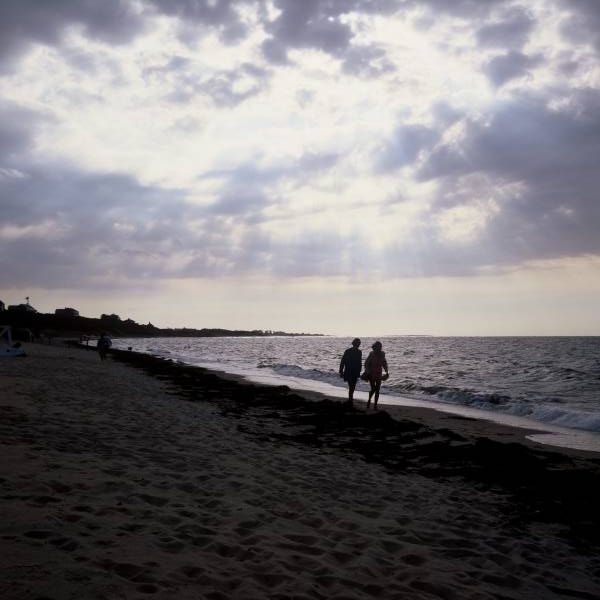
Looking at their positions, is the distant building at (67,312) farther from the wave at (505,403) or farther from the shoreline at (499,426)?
the shoreline at (499,426)

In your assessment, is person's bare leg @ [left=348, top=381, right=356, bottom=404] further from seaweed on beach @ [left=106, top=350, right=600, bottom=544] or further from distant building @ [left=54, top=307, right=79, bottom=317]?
distant building @ [left=54, top=307, right=79, bottom=317]

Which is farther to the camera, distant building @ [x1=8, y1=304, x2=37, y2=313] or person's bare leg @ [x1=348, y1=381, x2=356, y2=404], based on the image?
distant building @ [x1=8, y1=304, x2=37, y2=313]

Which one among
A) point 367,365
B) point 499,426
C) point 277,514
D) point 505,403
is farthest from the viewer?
point 505,403

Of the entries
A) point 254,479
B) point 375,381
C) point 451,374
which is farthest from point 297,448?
point 451,374

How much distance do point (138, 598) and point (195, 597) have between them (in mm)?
425

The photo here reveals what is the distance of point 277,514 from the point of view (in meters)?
5.99

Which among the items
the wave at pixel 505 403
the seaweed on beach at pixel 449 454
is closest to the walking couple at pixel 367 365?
the seaweed on beach at pixel 449 454

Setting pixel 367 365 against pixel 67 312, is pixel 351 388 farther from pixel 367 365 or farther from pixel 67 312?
pixel 67 312

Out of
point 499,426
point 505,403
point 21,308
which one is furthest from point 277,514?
point 21,308

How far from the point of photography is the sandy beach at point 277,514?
13.7ft

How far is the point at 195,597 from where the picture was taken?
149 inches

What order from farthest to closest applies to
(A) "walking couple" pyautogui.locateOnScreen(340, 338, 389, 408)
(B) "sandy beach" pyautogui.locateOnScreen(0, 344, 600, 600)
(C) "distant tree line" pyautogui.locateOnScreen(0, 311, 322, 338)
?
(C) "distant tree line" pyautogui.locateOnScreen(0, 311, 322, 338) < (A) "walking couple" pyautogui.locateOnScreen(340, 338, 389, 408) < (B) "sandy beach" pyautogui.locateOnScreen(0, 344, 600, 600)

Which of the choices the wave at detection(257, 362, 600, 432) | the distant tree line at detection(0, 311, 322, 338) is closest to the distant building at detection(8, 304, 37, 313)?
the distant tree line at detection(0, 311, 322, 338)

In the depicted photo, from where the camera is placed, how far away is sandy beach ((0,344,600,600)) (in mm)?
4172
